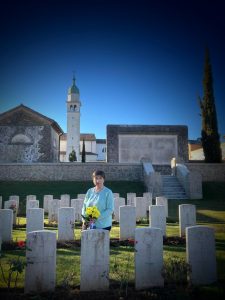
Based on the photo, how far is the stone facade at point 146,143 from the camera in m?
30.2

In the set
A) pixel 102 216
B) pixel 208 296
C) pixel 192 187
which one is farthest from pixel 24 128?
pixel 208 296

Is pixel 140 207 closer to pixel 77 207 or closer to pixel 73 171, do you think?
pixel 77 207

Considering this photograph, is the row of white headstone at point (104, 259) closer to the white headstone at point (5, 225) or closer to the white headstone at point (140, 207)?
the white headstone at point (5, 225)

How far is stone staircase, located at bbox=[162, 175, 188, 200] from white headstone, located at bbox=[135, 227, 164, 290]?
16120 millimetres

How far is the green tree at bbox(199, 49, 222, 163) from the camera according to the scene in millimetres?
27312

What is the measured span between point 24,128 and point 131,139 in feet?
39.2

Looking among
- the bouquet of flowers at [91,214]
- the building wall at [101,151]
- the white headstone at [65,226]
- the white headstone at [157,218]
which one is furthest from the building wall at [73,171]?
the building wall at [101,151]

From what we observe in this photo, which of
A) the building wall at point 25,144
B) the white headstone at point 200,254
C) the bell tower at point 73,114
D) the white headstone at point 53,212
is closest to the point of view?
the white headstone at point 200,254

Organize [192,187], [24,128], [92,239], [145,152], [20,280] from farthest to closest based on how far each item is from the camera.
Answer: [24,128]
[145,152]
[192,187]
[20,280]
[92,239]

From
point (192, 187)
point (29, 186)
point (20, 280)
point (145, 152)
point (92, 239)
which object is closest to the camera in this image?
point (92, 239)

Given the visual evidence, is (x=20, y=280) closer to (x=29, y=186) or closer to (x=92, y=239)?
(x=92, y=239)

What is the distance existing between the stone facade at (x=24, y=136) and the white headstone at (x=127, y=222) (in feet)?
85.0

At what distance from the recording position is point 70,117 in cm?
5588

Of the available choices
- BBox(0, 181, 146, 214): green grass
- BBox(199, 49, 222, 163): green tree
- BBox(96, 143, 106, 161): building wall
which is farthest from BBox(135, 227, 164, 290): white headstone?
BBox(96, 143, 106, 161): building wall
